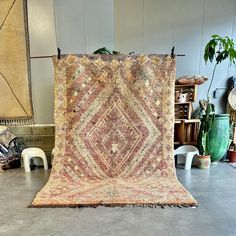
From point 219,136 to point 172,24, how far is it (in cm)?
195

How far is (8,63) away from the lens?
10.2 feet

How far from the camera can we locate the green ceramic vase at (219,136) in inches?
116

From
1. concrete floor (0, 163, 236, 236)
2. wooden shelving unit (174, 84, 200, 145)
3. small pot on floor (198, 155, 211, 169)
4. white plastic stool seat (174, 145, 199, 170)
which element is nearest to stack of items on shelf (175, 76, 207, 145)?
wooden shelving unit (174, 84, 200, 145)

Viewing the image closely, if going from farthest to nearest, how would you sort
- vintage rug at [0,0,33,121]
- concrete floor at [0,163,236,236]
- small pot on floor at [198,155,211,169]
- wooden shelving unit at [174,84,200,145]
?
wooden shelving unit at [174,84,200,145] → vintage rug at [0,0,33,121] → small pot on floor at [198,155,211,169] → concrete floor at [0,163,236,236]

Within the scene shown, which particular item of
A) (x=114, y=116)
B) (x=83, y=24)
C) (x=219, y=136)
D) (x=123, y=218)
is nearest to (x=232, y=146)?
(x=219, y=136)

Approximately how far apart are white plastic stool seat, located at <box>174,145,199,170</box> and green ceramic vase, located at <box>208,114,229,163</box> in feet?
0.88

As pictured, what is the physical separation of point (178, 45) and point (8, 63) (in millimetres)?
2725

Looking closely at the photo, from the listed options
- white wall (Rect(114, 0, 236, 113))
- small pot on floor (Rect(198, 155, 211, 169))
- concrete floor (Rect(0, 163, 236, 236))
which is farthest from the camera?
white wall (Rect(114, 0, 236, 113))

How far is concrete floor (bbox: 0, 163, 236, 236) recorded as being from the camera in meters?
1.57

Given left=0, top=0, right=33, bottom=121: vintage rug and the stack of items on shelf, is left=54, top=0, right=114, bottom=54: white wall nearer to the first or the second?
left=0, top=0, right=33, bottom=121: vintage rug

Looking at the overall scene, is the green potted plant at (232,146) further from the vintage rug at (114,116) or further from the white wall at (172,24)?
the vintage rug at (114,116)

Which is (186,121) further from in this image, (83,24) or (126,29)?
(83,24)

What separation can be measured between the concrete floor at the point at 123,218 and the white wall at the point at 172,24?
91.1 inches

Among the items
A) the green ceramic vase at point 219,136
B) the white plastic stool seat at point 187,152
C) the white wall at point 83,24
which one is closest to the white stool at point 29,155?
the white wall at point 83,24
